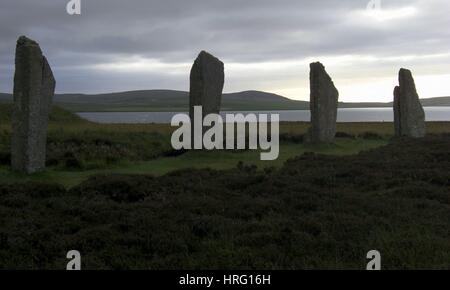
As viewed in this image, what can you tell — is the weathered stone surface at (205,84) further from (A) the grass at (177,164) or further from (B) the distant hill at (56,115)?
(B) the distant hill at (56,115)

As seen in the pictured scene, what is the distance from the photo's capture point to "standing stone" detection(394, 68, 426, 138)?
1119 inches

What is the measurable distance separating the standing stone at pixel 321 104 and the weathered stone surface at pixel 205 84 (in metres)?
5.03

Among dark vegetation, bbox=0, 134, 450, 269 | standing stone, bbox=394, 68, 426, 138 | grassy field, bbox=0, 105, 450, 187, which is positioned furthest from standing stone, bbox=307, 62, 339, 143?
dark vegetation, bbox=0, 134, 450, 269

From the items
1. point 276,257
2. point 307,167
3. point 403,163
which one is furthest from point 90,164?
point 276,257

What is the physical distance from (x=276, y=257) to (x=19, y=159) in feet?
36.3

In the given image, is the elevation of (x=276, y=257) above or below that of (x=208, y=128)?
below

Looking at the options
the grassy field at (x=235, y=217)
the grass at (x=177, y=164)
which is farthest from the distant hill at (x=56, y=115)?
the grassy field at (x=235, y=217)

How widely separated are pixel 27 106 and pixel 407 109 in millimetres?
19033

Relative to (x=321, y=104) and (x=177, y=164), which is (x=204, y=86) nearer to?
(x=177, y=164)

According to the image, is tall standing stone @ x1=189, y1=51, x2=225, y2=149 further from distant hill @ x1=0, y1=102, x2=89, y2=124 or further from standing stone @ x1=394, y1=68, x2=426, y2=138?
distant hill @ x1=0, y1=102, x2=89, y2=124

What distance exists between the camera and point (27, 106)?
16.4 meters

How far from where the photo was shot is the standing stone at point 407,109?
28.4 meters

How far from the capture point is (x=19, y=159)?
16.6 metres

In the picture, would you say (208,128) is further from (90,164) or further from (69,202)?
(69,202)
